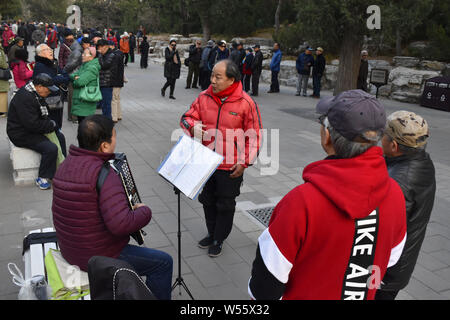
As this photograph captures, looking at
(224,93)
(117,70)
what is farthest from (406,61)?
(224,93)

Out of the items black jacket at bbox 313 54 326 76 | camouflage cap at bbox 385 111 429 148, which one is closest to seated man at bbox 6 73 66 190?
camouflage cap at bbox 385 111 429 148

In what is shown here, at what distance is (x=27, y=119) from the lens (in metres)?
5.30

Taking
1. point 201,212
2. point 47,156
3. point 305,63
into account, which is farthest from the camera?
point 305,63

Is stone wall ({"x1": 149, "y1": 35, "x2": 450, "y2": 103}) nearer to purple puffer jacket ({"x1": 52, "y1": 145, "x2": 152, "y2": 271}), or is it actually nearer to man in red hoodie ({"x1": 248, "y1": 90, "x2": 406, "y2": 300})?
purple puffer jacket ({"x1": 52, "y1": 145, "x2": 152, "y2": 271})

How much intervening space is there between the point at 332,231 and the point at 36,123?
483 cm

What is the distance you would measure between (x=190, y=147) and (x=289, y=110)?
9.53m

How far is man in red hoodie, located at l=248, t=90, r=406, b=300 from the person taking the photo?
5.10ft

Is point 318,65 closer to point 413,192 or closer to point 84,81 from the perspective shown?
point 84,81

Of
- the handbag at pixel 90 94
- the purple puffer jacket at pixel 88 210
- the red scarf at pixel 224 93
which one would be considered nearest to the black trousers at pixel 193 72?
the handbag at pixel 90 94

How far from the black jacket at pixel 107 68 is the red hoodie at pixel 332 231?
25.5 ft

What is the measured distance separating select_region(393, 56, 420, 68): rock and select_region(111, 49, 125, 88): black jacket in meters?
12.1

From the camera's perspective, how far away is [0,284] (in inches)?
137

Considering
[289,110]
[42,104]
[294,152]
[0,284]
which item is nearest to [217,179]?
[0,284]

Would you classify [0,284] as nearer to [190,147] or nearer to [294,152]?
[190,147]
